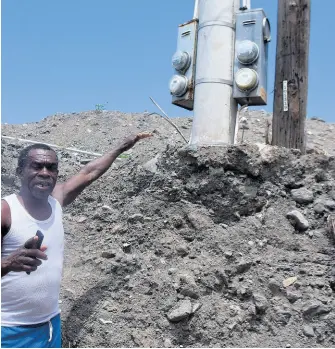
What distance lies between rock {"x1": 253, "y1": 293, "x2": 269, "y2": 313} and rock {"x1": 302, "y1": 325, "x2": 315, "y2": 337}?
0.28 metres

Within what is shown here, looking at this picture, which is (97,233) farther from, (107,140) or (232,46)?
(107,140)

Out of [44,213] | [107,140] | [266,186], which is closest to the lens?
[44,213]

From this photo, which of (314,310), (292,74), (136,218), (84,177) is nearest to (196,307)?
(314,310)

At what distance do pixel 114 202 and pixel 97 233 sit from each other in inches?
15.5

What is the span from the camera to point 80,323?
364 centimetres

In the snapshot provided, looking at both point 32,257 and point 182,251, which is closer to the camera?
point 32,257

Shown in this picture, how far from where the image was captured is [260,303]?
350 centimetres

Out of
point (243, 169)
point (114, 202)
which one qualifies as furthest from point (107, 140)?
point (243, 169)

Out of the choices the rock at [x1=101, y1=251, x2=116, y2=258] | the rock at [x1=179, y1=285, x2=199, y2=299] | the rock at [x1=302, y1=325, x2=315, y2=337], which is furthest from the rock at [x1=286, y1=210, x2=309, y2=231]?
the rock at [x1=101, y1=251, x2=116, y2=258]

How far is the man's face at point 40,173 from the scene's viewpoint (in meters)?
2.99

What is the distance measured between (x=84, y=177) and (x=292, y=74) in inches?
74.4

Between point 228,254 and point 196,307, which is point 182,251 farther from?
point 196,307

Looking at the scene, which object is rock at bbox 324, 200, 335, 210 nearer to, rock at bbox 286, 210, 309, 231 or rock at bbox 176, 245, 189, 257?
rock at bbox 286, 210, 309, 231

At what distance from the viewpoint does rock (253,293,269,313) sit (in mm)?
3490
